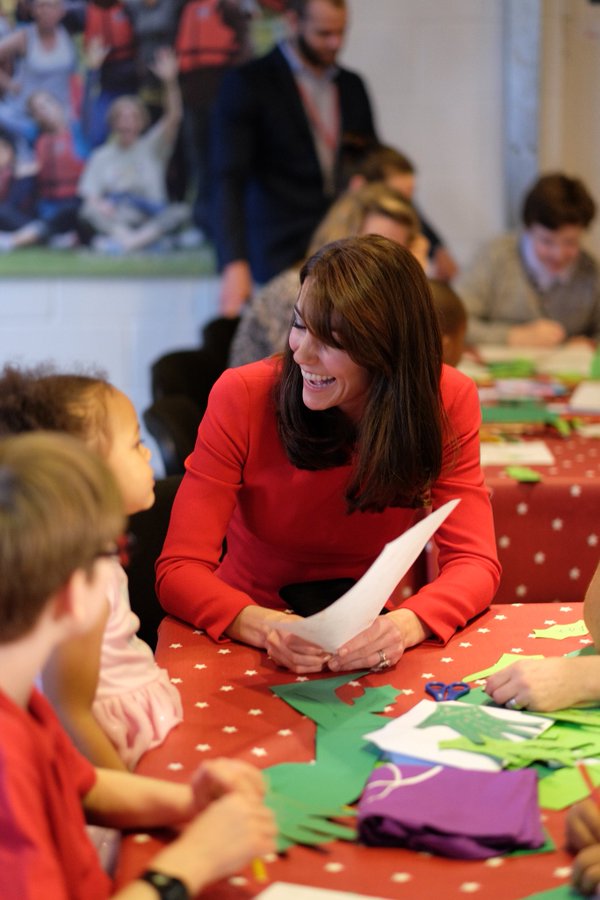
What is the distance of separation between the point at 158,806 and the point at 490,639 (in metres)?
0.64

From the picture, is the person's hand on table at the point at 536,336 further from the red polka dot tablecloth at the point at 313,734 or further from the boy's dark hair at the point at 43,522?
the boy's dark hair at the point at 43,522

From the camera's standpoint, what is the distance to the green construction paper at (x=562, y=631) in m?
1.62

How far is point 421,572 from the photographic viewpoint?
7.98ft

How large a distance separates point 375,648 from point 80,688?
43 cm

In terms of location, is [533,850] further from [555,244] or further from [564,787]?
[555,244]

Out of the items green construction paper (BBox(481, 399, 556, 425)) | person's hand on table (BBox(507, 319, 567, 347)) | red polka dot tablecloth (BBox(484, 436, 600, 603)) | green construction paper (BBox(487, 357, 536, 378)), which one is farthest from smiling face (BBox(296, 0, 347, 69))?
red polka dot tablecloth (BBox(484, 436, 600, 603))

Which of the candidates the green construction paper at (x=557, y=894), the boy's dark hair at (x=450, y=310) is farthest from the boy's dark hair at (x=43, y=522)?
the boy's dark hair at (x=450, y=310)

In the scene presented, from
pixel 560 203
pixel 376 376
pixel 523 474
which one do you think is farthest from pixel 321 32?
pixel 376 376

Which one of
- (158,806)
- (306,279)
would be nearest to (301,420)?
(306,279)

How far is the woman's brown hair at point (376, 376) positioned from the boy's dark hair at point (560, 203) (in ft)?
8.04

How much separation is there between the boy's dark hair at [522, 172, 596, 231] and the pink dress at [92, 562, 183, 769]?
3.05 m

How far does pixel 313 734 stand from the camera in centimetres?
132

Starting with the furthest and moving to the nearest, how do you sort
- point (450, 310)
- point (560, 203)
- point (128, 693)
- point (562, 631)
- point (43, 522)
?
point (560, 203)
point (450, 310)
point (562, 631)
point (128, 693)
point (43, 522)

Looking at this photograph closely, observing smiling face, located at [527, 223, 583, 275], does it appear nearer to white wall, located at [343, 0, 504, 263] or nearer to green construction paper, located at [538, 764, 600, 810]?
white wall, located at [343, 0, 504, 263]
